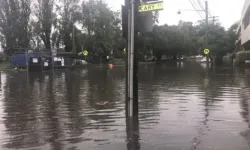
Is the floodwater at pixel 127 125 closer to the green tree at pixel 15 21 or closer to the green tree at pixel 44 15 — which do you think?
the green tree at pixel 44 15

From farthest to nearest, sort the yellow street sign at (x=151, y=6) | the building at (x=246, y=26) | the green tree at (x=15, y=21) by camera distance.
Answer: the green tree at (x=15, y=21)
the building at (x=246, y=26)
the yellow street sign at (x=151, y=6)

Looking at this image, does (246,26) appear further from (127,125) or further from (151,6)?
(127,125)

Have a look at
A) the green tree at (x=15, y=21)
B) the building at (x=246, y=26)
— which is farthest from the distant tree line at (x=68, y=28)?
the building at (x=246, y=26)

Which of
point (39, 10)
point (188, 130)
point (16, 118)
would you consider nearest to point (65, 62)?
point (39, 10)

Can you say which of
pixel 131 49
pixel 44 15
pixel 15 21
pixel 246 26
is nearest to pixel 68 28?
pixel 44 15

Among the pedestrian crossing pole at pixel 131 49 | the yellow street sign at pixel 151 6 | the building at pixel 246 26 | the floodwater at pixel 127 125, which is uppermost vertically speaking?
the building at pixel 246 26

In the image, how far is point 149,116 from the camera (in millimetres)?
8578

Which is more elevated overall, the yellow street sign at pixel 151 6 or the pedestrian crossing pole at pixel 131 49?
the yellow street sign at pixel 151 6

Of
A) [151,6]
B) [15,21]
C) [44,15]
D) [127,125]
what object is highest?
[44,15]

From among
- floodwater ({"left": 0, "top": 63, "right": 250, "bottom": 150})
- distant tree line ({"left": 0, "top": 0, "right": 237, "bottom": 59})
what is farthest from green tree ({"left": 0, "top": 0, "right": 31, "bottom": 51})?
floodwater ({"left": 0, "top": 63, "right": 250, "bottom": 150})

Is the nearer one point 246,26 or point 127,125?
point 127,125

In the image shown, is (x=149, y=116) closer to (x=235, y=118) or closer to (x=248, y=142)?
(x=235, y=118)

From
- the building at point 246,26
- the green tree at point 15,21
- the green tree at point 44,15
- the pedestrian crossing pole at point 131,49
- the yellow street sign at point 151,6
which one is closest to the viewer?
the yellow street sign at point 151,6

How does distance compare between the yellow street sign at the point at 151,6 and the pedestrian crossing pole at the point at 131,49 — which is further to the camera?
the pedestrian crossing pole at the point at 131,49
